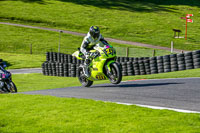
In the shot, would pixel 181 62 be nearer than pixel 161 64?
Yes

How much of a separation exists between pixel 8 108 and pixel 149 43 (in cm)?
3779

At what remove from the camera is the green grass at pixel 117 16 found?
4878 cm

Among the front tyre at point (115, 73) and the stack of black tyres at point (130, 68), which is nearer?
the front tyre at point (115, 73)

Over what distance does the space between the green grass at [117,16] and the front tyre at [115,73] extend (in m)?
31.2

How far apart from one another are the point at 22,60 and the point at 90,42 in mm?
23645

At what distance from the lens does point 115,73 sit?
39.1 feet

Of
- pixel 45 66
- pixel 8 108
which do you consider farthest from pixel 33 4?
pixel 8 108

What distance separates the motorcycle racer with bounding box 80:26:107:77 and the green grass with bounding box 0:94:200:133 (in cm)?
463

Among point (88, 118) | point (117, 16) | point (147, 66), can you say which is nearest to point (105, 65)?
point (88, 118)

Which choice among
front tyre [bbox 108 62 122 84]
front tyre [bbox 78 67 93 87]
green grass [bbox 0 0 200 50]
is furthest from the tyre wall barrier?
green grass [bbox 0 0 200 50]


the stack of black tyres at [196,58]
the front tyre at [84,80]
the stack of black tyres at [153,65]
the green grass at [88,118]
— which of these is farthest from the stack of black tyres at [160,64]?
the green grass at [88,118]

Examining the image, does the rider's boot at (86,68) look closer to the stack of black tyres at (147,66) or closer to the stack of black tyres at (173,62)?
the stack of black tyres at (173,62)

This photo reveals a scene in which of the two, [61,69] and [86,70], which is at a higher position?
[86,70]

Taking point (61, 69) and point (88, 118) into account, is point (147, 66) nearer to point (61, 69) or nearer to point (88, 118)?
point (61, 69)
